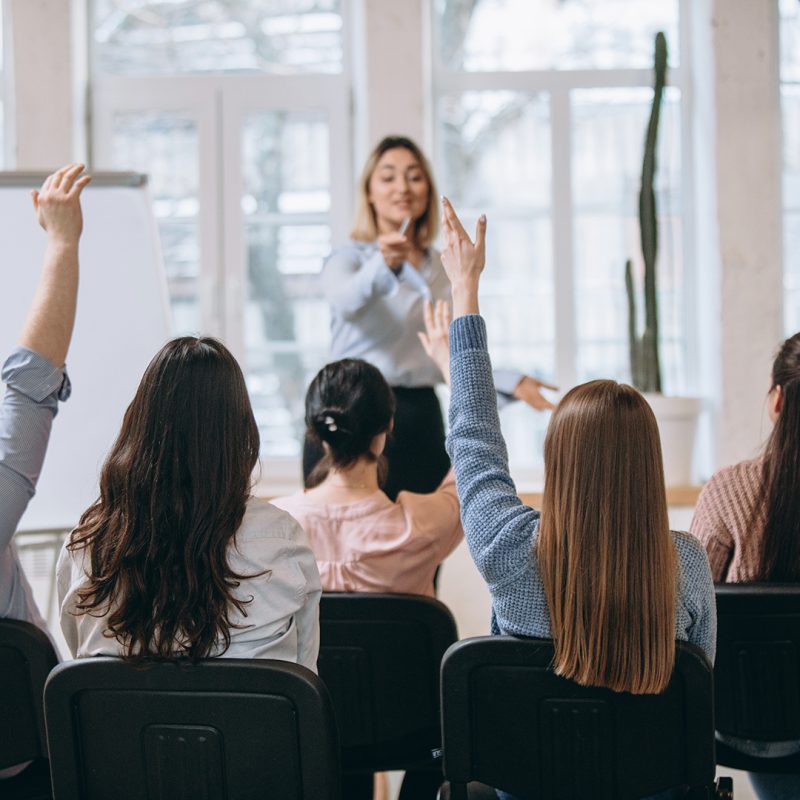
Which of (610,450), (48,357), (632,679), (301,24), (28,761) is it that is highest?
(301,24)

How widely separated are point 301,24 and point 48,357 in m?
2.92

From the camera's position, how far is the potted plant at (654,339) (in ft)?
11.6

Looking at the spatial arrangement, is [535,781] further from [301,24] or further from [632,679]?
[301,24]

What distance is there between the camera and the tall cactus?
11.6 feet

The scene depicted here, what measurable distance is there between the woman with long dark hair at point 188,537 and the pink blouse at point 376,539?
51cm

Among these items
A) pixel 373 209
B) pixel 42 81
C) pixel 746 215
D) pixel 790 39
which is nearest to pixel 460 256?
pixel 373 209

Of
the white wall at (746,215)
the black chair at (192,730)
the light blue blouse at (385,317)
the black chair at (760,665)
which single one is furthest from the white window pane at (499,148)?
the black chair at (192,730)

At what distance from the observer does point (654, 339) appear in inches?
139

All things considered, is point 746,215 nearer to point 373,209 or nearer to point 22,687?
point 373,209

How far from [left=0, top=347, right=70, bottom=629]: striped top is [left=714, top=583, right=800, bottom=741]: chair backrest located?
106 centimetres

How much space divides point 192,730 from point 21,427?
0.57 meters

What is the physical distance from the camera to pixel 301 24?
4.08m

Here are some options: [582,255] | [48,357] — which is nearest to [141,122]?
[582,255]

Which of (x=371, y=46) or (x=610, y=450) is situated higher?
(x=371, y=46)
